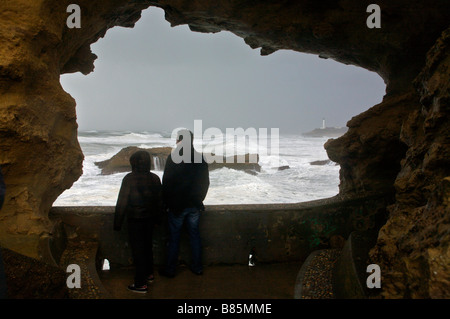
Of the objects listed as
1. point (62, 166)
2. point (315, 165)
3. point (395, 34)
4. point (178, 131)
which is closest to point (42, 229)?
point (62, 166)

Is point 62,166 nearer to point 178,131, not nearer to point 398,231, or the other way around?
point 178,131

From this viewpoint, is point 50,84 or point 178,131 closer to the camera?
point 50,84

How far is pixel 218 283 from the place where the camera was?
14.2ft

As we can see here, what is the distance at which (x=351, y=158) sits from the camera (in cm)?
567

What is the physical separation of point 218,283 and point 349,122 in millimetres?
3363

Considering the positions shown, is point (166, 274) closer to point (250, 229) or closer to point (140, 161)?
point (250, 229)

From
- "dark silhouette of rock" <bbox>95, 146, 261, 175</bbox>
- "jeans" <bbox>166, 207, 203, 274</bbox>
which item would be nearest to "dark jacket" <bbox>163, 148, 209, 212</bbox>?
"jeans" <bbox>166, 207, 203, 274</bbox>

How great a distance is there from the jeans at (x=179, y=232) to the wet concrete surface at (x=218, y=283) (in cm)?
26

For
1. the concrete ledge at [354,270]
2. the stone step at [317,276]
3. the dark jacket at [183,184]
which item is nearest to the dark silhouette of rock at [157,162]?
the dark jacket at [183,184]

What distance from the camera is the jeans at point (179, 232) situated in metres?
4.26

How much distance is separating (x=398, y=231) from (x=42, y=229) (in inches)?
140

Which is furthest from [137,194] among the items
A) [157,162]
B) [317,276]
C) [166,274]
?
[157,162]

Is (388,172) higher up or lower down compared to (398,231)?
higher up

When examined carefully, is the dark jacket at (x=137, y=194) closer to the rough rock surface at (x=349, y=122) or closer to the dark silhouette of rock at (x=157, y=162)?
the rough rock surface at (x=349, y=122)
